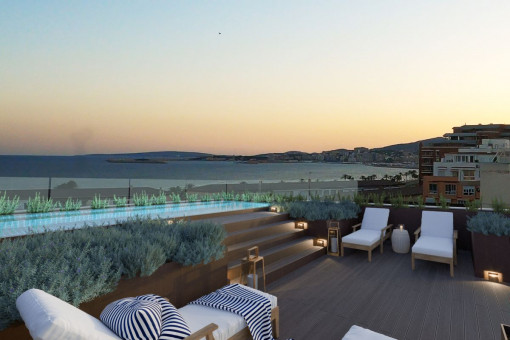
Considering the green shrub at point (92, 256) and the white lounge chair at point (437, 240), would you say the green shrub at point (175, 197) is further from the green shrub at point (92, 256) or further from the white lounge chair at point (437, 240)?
the white lounge chair at point (437, 240)

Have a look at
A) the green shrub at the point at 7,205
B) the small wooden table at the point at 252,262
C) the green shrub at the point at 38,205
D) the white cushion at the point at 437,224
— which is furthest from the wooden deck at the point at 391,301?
the green shrub at the point at 7,205

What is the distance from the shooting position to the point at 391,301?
14.6 ft

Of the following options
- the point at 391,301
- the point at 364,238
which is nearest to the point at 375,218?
the point at 364,238

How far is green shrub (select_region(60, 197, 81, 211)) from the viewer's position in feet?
25.1

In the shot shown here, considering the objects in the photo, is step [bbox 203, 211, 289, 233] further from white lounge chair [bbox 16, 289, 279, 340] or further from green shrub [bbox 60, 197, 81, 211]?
white lounge chair [bbox 16, 289, 279, 340]

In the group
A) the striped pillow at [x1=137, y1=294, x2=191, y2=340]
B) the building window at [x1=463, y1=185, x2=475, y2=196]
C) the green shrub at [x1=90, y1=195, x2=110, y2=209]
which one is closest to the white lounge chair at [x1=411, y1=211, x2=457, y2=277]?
the striped pillow at [x1=137, y1=294, x2=191, y2=340]

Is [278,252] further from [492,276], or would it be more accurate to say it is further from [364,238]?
[492,276]

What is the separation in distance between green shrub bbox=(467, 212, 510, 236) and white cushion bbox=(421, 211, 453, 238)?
0.82 m

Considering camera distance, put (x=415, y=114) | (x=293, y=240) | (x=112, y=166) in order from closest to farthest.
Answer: (x=293, y=240)
(x=415, y=114)
(x=112, y=166)

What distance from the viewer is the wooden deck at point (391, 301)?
366 centimetres

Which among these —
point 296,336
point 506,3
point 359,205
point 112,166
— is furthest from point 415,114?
point 112,166

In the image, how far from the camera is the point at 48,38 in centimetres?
983

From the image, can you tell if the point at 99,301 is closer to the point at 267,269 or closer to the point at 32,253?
the point at 32,253

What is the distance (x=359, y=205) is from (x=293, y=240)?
8.05 ft
